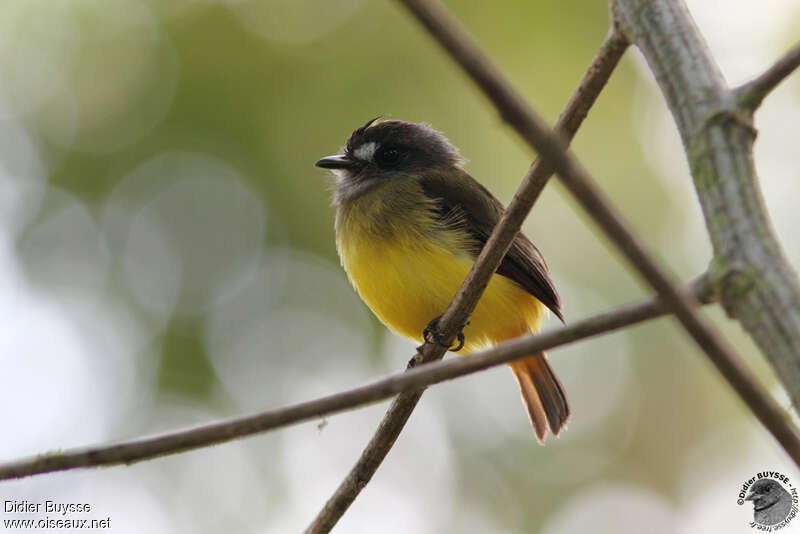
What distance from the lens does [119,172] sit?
7410 mm

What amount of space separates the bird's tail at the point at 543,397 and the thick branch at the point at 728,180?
3848 millimetres

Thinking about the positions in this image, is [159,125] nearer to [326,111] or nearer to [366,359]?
[326,111]

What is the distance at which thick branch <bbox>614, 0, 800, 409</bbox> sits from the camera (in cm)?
132

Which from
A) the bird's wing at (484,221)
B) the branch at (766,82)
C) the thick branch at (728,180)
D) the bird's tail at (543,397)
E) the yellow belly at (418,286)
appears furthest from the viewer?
the bird's tail at (543,397)

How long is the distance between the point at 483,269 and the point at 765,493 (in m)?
1.21

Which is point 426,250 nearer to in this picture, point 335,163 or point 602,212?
point 335,163

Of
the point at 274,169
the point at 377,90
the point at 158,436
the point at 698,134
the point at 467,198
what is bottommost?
the point at 158,436

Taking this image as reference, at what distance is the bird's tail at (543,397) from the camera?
546 centimetres

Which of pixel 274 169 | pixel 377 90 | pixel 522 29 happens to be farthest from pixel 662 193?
pixel 274 169

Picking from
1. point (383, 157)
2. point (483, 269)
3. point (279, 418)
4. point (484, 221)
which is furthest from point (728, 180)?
point (383, 157)

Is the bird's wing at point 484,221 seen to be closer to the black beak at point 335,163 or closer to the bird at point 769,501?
the black beak at point 335,163

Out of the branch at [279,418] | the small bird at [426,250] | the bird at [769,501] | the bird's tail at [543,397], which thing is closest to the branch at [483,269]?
the branch at [279,418]

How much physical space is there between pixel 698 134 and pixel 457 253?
330cm

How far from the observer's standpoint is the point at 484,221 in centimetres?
521
